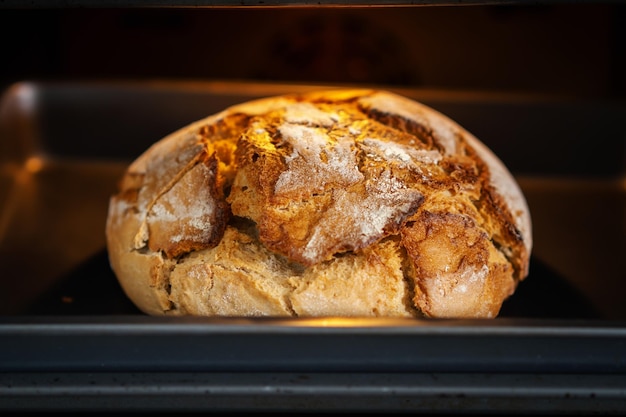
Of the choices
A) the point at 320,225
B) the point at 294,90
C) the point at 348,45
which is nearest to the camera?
the point at 320,225

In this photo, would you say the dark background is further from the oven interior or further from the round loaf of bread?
the round loaf of bread

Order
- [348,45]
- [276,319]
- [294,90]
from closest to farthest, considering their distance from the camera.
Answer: [276,319], [294,90], [348,45]

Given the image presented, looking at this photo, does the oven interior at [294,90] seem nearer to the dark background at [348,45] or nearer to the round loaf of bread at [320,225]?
the dark background at [348,45]

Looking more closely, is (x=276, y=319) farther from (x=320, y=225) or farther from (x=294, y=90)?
(x=294, y=90)

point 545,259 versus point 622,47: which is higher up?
point 622,47

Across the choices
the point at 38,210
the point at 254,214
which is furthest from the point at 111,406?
the point at 38,210

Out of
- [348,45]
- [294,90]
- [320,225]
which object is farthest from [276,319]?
[348,45]

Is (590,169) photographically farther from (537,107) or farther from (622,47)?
(622,47)
